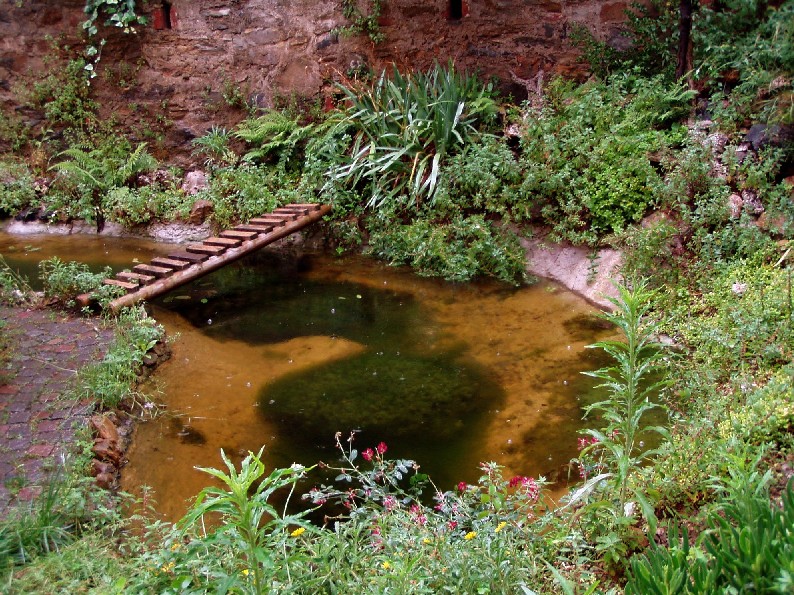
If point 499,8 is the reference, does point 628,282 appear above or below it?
below

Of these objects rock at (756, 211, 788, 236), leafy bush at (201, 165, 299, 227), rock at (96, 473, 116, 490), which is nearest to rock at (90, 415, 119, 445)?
rock at (96, 473, 116, 490)

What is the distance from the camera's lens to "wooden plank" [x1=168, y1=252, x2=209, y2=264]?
6.41m

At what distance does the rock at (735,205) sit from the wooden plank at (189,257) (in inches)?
171

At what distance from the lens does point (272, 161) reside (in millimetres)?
8742

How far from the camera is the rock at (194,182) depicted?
877 centimetres

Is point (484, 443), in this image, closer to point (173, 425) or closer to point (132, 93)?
point (173, 425)

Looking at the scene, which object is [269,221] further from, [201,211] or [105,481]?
[105,481]

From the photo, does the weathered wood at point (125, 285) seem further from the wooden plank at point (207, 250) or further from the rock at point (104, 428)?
the rock at point (104, 428)

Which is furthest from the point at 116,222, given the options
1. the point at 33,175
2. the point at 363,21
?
the point at 363,21

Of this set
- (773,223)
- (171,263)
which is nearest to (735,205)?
(773,223)

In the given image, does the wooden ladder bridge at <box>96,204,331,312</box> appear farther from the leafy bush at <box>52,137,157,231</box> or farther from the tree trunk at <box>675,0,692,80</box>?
the tree trunk at <box>675,0,692,80</box>

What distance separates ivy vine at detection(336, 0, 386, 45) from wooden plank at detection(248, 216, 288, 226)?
9.00 ft

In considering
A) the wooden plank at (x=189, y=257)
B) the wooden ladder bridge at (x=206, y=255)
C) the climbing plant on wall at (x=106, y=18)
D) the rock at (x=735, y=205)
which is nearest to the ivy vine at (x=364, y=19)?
the wooden ladder bridge at (x=206, y=255)

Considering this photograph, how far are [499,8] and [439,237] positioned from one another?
3239 millimetres
